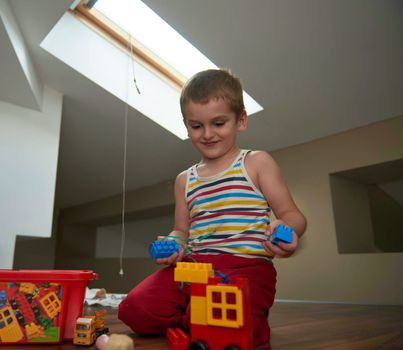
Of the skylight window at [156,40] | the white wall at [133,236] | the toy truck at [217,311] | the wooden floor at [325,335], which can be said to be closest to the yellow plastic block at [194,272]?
the toy truck at [217,311]

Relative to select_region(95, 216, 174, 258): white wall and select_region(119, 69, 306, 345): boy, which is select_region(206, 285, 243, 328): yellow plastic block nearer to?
select_region(119, 69, 306, 345): boy

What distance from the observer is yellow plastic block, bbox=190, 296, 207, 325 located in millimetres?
602

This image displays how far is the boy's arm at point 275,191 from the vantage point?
799mm

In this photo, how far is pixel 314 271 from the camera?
2.18m

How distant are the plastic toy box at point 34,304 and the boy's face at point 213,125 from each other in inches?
17.0

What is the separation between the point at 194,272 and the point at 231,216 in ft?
0.97

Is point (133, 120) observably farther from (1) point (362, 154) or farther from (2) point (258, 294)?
(2) point (258, 294)

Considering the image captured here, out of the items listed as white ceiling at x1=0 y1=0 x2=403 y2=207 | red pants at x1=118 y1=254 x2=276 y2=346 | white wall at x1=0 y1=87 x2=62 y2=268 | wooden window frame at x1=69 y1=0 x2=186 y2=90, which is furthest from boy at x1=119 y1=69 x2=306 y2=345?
wooden window frame at x1=69 y1=0 x2=186 y2=90

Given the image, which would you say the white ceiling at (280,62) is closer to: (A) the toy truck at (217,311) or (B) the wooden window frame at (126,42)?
(B) the wooden window frame at (126,42)

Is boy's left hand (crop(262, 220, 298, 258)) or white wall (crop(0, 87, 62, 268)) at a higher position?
white wall (crop(0, 87, 62, 268))

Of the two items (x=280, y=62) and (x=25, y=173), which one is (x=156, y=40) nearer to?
(x=280, y=62)

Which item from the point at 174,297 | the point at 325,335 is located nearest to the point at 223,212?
the point at 174,297

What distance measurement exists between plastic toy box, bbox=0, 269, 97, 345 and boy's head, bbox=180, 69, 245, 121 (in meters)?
0.49

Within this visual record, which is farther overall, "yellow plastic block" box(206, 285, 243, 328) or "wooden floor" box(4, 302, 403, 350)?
"wooden floor" box(4, 302, 403, 350)
